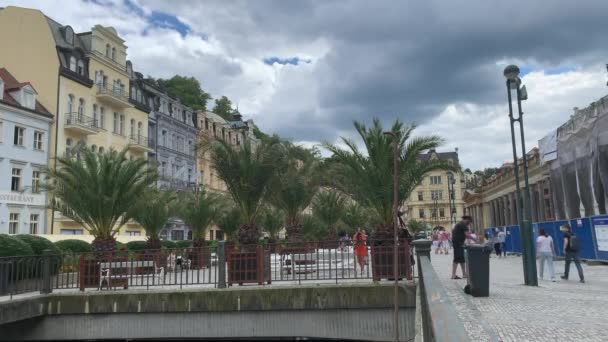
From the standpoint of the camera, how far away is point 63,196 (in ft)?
58.5

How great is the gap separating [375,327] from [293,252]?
352 cm

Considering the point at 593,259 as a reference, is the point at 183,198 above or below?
above

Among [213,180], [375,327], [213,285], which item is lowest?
[375,327]

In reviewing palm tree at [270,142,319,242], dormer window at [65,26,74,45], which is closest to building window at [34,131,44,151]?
dormer window at [65,26,74,45]

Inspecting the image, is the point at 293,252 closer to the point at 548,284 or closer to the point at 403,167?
the point at 403,167

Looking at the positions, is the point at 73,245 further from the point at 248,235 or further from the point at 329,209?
the point at 329,209

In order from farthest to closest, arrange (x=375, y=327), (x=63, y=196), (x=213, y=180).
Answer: (x=213, y=180) → (x=63, y=196) → (x=375, y=327)

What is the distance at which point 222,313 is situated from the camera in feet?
42.1

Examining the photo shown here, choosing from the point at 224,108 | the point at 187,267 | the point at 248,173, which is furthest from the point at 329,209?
the point at 224,108

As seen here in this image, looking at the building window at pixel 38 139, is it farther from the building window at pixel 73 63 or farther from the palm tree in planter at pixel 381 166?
the palm tree in planter at pixel 381 166

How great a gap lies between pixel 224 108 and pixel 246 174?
6880 centimetres

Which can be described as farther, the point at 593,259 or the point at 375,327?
the point at 593,259

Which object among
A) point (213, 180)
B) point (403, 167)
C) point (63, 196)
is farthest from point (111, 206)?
point (213, 180)

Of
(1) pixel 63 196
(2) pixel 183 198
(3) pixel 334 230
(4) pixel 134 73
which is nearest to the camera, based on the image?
(1) pixel 63 196
